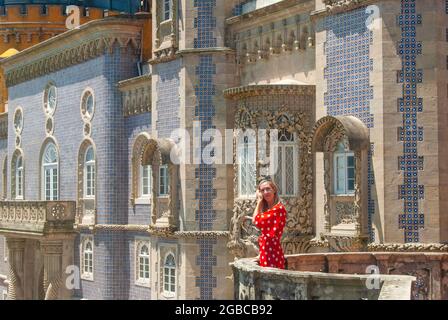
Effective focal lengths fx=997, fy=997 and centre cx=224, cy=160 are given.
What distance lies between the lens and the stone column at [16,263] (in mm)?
34688

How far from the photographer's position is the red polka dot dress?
43.3ft

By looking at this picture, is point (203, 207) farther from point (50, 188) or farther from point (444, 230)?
point (50, 188)

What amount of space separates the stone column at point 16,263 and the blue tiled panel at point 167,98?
10.9 meters

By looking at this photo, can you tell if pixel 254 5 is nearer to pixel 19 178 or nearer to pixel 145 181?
pixel 145 181

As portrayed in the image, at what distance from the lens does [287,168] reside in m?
21.7

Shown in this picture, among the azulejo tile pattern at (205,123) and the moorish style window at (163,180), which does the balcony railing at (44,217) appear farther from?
the azulejo tile pattern at (205,123)

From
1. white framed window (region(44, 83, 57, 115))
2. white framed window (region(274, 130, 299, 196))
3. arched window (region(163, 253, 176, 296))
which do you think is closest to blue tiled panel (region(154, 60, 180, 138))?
arched window (region(163, 253, 176, 296))

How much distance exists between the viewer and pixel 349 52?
19.5 metres

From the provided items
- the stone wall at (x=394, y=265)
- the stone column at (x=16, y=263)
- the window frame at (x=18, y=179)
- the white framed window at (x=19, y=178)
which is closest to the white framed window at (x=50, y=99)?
the window frame at (x=18, y=179)

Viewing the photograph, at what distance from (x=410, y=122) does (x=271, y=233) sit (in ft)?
20.1

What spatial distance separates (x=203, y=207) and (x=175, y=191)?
3.09 ft

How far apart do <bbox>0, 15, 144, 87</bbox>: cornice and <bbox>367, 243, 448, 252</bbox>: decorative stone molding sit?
13388mm

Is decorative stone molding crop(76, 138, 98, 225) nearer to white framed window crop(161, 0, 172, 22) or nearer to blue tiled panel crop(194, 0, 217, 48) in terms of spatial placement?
white framed window crop(161, 0, 172, 22)

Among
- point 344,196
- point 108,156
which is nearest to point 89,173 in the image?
point 108,156
